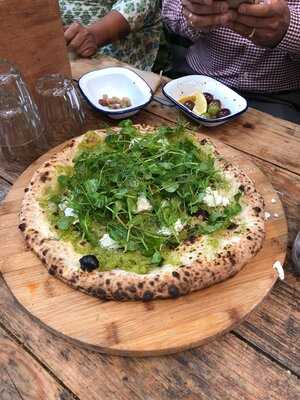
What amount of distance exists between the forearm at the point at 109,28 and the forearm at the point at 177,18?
0.27 m

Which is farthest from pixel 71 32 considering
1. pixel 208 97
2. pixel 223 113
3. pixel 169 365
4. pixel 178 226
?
pixel 169 365

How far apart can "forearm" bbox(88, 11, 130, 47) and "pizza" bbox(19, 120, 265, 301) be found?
0.97 metres

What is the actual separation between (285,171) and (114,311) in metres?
0.73

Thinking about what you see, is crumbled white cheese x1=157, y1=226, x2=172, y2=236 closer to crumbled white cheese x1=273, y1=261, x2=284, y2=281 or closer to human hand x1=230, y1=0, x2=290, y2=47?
Result: crumbled white cheese x1=273, y1=261, x2=284, y2=281

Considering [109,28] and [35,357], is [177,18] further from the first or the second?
[35,357]

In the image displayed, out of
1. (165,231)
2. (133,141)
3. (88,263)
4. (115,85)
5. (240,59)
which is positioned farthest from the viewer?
(240,59)

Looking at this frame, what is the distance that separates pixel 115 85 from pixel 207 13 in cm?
45

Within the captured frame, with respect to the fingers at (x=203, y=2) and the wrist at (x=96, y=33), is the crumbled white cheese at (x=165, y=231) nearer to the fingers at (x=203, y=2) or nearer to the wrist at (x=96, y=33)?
the fingers at (x=203, y=2)

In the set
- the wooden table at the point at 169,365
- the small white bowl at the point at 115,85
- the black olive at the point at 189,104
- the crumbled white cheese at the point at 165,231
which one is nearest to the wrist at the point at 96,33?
the small white bowl at the point at 115,85

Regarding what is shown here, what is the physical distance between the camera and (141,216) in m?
1.10

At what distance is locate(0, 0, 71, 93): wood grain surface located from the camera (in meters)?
1.38

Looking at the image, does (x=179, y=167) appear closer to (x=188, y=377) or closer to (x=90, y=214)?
(x=90, y=214)

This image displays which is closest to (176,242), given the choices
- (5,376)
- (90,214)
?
(90,214)

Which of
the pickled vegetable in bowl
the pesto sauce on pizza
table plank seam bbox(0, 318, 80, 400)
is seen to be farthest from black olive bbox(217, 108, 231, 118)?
table plank seam bbox(0, 318, 80, 400)
